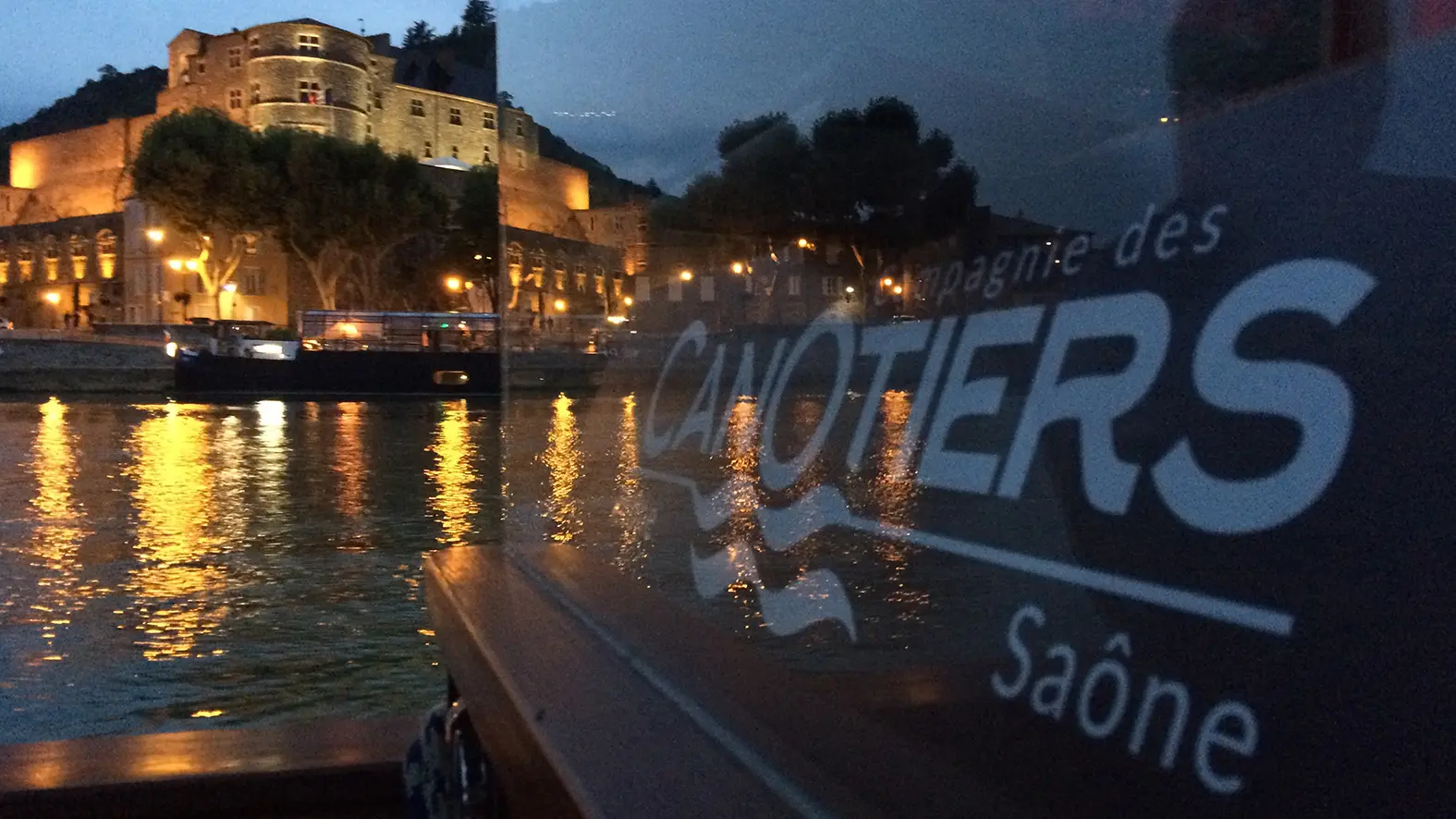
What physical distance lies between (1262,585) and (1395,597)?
0.27 feet

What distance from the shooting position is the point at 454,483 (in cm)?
910

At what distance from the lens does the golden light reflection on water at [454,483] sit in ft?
22.2

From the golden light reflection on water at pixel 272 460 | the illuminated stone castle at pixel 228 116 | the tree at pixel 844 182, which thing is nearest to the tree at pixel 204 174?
the illuminated stone castle at pixel 228 116

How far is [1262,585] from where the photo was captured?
0.70 meters

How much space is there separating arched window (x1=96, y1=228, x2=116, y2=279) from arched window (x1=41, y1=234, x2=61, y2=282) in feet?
13.2

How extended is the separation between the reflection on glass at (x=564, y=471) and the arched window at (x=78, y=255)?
67744 millimetres

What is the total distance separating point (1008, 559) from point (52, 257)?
7326 centimetres

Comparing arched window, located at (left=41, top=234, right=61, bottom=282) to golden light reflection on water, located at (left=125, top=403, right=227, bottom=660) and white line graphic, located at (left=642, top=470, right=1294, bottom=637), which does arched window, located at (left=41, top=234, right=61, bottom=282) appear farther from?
white line graphic, located at (left=642, top=470, right=1294, bottom=637)

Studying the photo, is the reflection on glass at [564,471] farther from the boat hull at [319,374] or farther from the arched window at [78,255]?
the arched window at [78,255]

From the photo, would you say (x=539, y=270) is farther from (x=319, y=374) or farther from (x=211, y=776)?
(x=319, y=374)

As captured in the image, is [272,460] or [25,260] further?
[25,260]

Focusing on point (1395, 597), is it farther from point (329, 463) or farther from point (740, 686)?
point (329, 463)

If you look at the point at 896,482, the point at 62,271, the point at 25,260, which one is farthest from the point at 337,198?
the point at 896,482

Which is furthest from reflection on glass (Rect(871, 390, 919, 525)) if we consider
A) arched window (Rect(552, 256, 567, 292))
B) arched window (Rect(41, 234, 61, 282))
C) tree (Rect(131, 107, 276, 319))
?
arched window (Rect(41, 234, 61, 282))
